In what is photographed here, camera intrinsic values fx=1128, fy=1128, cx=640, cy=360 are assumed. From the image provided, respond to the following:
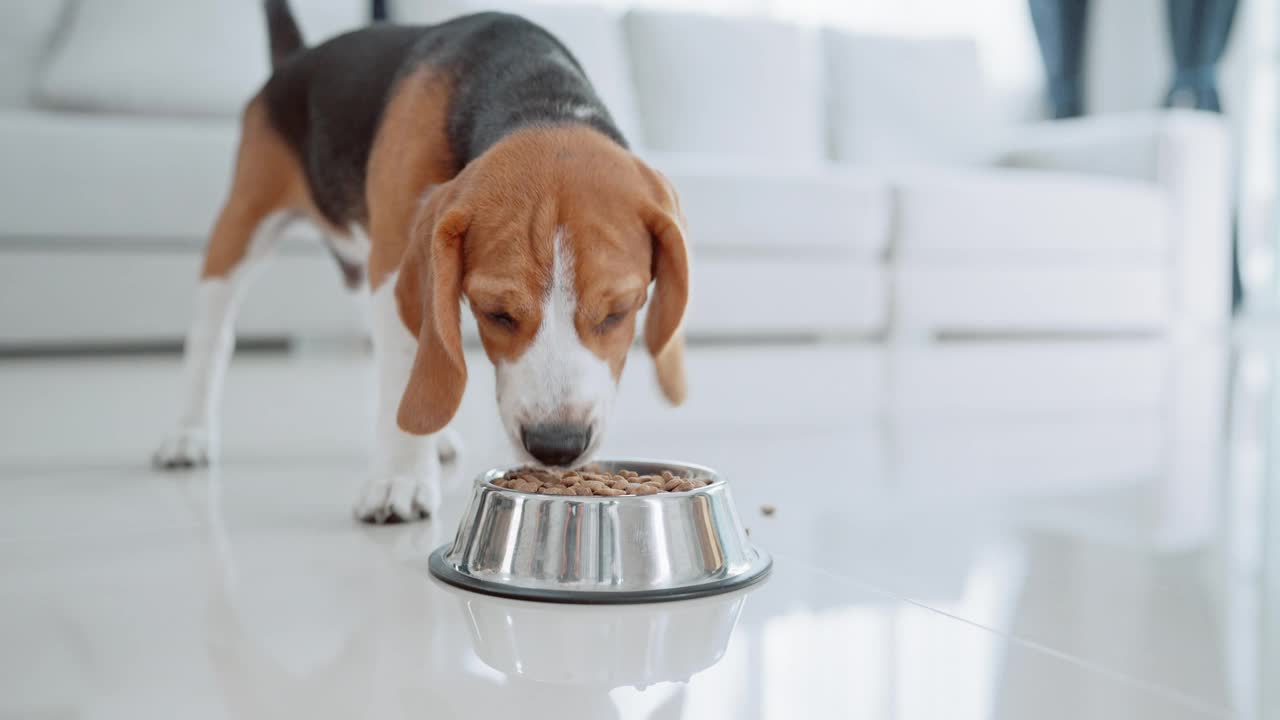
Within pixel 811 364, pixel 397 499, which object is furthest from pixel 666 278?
pixel 811 364

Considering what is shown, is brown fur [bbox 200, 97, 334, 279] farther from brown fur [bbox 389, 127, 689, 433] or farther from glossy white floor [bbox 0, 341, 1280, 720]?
brown fur [bbox 389, 127, 689, 433]

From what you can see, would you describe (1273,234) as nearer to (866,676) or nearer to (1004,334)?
(1004,334)

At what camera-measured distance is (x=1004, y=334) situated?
16.6 ft

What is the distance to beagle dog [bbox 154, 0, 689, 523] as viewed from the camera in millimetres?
1590

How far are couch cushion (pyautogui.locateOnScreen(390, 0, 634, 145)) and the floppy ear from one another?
3.15m

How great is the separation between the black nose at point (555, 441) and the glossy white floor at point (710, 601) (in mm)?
228

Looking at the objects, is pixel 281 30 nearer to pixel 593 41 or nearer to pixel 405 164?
pixel 405 164

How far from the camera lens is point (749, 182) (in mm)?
4227

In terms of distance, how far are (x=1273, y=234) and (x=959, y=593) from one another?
7.99 metres

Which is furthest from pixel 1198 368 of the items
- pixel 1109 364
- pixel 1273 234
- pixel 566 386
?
pixel 566 386

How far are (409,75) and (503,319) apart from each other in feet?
2.74

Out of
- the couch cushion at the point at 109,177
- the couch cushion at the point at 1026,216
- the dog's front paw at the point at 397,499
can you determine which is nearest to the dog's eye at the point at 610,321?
the dog's front paw at the point at 397,499

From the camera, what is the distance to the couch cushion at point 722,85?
5348 millimetres

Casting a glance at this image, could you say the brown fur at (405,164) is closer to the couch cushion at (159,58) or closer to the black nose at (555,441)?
the black nose at (555,441)
